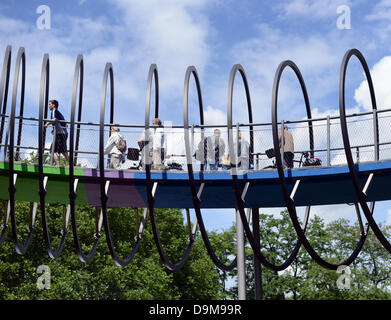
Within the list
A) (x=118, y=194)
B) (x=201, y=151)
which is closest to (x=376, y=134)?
(x=201, y=151)

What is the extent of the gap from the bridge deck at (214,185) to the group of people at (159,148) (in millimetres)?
305

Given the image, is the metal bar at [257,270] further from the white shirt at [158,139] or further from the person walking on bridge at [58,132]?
the person walking on bridge at [58,132]

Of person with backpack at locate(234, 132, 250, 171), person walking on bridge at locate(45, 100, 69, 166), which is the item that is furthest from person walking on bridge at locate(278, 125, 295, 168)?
person walking on bridge at locate(45, 100, 69, 166)

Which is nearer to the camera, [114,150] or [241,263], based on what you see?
[114,150]

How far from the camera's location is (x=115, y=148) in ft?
55.0

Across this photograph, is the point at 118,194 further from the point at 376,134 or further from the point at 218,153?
the point at 376,134

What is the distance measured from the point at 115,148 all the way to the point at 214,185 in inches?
114

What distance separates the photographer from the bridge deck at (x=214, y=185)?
16.0 m

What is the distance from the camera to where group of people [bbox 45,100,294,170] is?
15922 millimetres

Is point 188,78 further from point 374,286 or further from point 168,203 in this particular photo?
point 374,286

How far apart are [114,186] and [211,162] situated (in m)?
2.83

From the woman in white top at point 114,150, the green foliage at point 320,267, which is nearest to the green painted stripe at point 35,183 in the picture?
the woman in white top at point 114,150

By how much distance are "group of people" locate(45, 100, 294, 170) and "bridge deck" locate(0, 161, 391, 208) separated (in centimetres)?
31
